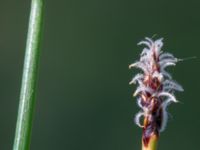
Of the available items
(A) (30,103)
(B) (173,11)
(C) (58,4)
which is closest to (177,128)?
(B) (173,11)

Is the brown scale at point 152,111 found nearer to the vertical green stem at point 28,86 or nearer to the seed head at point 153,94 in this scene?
the seed head at point 153,94

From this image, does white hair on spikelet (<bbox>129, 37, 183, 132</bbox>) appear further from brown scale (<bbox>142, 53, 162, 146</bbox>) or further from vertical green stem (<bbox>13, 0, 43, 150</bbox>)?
vertical green stem (<bbox>13, 0, 43, 150</bbox>)

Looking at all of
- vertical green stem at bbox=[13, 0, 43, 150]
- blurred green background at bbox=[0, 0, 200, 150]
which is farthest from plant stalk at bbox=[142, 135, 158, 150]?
blurred green background at bbox=[0, 0, 200, 150]

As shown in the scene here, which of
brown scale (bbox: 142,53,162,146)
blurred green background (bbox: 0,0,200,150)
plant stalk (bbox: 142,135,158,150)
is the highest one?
blurred green background (bbox: 0,0,200,150)

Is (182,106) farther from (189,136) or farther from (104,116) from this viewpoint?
(104,116)

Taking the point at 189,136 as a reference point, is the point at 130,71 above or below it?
above

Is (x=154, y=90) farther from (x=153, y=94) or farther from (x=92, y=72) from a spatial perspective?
(x=92, y=72)
